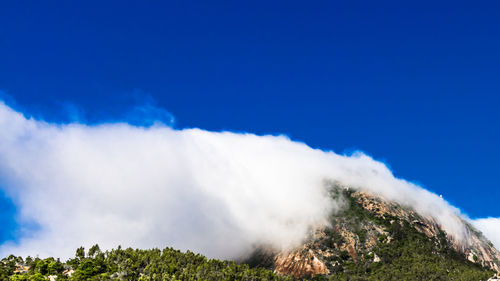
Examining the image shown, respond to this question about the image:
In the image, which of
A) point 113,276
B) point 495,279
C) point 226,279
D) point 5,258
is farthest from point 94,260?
point 495,279

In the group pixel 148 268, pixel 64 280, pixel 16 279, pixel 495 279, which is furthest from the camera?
pixel 148 268

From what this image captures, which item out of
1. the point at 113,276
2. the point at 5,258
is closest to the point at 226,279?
the point at 113,276

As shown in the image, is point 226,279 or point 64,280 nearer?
point 64,280

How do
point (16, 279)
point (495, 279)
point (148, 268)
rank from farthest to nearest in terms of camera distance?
point (148, 268) → point (495, 279) → point (16, 279)

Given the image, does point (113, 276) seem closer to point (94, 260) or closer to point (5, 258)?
point (94, 260)

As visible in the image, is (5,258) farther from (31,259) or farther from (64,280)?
(64,280)

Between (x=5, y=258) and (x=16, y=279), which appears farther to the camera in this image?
(x=5, y=258)

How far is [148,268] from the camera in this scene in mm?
196250

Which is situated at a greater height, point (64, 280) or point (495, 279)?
point (64, 280)

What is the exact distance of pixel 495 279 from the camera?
599ft

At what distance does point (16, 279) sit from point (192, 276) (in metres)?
75.6

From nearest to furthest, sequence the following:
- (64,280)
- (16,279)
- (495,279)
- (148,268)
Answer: (16,279), (64,280), (495,279), (148,268)

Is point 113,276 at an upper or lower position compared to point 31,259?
lower

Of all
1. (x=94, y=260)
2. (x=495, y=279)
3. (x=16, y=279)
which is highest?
(x=94, y=260)
